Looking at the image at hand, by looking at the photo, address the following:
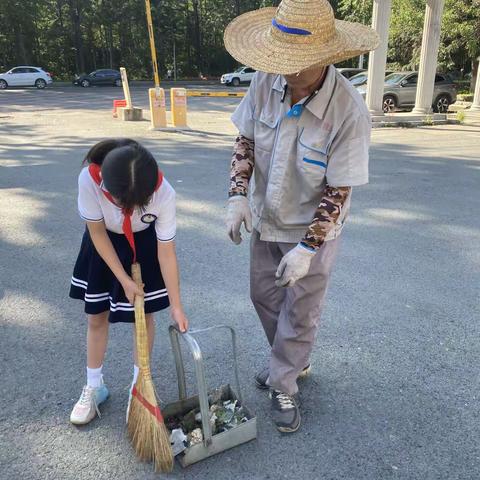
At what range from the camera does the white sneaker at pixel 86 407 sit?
7.43 feet

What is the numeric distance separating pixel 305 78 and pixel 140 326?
1.24 m

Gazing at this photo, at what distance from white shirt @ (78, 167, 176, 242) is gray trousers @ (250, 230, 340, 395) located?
0.53 meters

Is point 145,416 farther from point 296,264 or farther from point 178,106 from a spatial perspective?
point 178,106

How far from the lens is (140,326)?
6.76ft

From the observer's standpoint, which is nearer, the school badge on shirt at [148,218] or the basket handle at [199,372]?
the basket handle at [199,372]

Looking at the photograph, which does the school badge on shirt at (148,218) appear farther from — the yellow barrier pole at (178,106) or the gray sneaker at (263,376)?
the yellow barrier pole at (178,106)

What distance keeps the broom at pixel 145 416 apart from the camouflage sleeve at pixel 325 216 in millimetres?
758

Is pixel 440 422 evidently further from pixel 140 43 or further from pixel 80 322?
pixel 140 43

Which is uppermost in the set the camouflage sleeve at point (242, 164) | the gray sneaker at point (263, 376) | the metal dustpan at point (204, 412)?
the camouflage sleeve at point (242, 164)

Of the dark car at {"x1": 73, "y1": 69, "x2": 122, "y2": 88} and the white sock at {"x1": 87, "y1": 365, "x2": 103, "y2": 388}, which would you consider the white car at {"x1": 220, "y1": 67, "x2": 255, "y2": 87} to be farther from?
the white sock at {"x1": 87, "y1": 365, "x2": 103, "y2": 388}

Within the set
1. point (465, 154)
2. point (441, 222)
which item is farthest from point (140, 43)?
point (441, 222)

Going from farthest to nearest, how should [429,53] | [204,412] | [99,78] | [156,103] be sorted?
[99,78] < [429,53] < [156,103] < [204,412]

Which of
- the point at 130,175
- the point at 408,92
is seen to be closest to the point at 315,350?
the point at 130,175

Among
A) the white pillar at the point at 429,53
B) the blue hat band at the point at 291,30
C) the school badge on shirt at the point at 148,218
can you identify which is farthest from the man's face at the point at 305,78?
the white pillar at the point at 429,53
